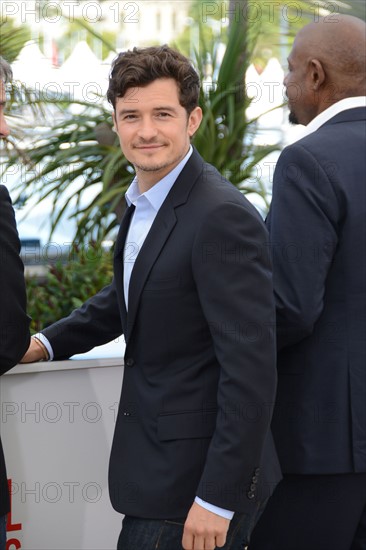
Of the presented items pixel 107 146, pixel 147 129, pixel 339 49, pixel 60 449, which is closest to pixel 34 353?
pixel 60 449

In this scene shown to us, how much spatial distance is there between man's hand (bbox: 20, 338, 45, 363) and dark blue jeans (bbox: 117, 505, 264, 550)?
540mm

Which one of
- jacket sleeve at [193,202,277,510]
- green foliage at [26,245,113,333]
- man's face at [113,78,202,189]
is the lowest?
green foliage at [26,245,113,333]

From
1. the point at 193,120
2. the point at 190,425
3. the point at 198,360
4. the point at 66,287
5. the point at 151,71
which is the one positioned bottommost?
the point at 66,287

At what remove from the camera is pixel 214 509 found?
1577mm

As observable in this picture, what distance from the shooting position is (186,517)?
64.4 inches

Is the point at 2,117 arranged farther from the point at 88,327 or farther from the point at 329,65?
the point at 329,65

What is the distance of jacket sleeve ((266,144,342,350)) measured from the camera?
177 cm

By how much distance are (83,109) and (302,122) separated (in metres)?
3.38

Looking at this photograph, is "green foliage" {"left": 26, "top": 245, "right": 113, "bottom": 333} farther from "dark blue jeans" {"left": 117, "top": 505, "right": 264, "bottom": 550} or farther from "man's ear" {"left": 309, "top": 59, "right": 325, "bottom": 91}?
"dark blue jeans" {"left": 117, "top": 505, "right": 264, "bottom": 550}

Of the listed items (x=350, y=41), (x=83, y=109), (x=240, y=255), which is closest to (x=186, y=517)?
(x=240, y=255)

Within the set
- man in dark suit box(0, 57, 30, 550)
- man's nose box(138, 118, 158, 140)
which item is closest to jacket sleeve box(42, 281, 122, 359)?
man in dark suit box(0, 57, 30, 550)

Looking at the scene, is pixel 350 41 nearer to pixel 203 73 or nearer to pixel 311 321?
pixel 311 321

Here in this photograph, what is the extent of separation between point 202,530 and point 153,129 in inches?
30.1

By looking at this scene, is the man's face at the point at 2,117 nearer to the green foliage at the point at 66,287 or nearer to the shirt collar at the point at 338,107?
the shirt collar at the point at 338,107
